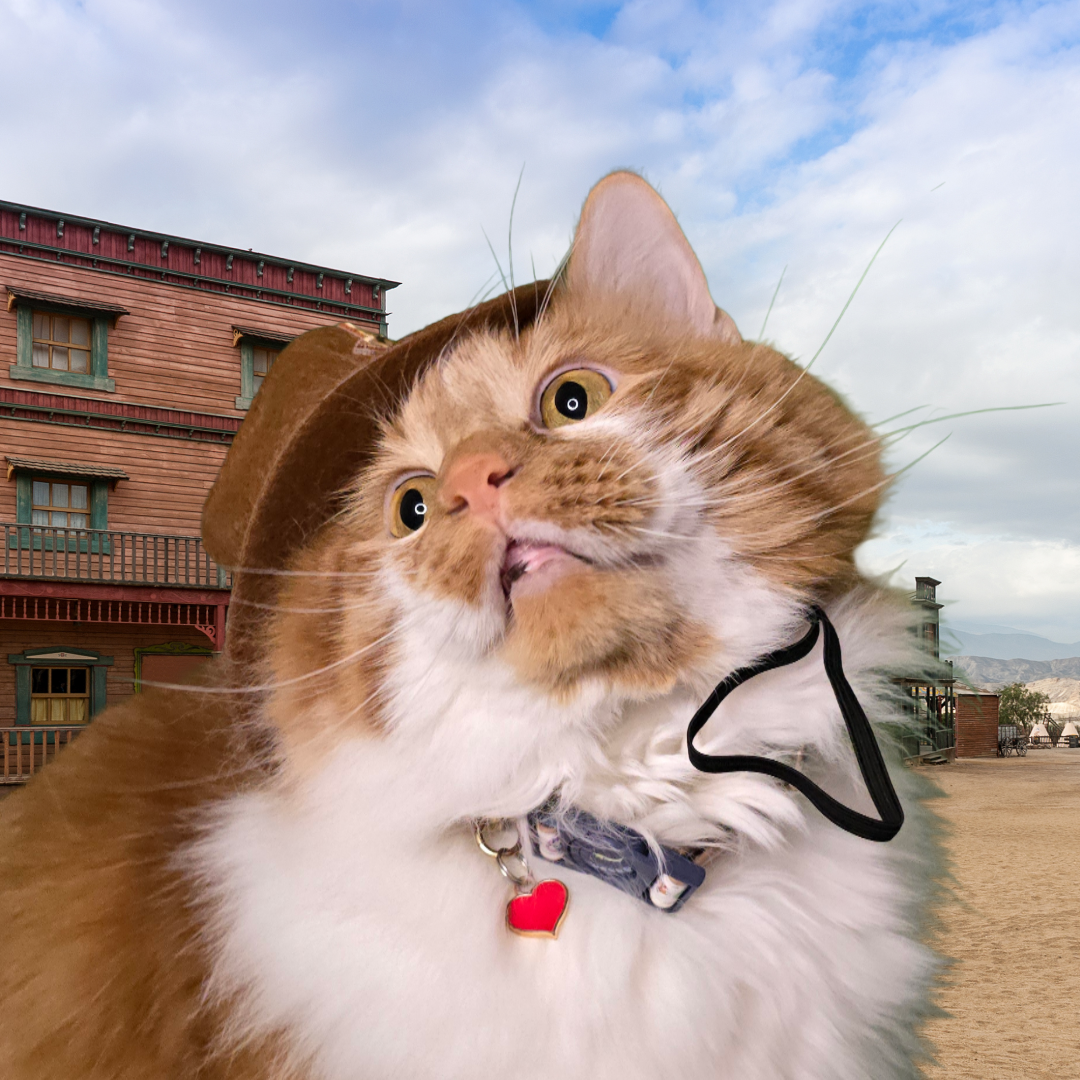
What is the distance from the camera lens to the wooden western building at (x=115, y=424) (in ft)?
45.3

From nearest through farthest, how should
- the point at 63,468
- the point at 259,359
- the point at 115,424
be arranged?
the point at 63,468 → the point at 115,424 → the point at 259,359

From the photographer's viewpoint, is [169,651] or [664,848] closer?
[664,848]

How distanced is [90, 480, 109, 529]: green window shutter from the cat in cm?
1437

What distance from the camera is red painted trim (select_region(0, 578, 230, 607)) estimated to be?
503 inches

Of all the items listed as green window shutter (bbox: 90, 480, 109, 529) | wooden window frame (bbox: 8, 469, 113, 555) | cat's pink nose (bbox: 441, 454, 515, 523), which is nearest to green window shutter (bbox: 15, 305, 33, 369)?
wooden window frame (bbox: 8, 469, 113, 555)

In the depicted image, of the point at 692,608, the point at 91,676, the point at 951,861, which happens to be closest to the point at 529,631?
the point at 692,608

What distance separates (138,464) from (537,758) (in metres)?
15.3

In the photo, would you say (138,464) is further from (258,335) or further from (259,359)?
(258,335)

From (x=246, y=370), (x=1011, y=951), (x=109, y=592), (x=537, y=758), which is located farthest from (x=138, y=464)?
(x=537, y=758)

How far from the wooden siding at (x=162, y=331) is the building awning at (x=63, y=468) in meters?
0.43

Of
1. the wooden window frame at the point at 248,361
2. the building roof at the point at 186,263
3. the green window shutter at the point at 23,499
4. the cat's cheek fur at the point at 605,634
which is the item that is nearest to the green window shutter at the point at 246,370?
the wooden window frame at the point at 248,361

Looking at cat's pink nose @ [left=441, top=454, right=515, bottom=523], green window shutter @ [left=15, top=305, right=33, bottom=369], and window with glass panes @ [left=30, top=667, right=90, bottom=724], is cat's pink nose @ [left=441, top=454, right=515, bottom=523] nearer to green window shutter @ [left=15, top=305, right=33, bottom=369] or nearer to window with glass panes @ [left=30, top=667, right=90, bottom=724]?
window with glass panes @ [left=30, top=667, right=90, bottom=724]

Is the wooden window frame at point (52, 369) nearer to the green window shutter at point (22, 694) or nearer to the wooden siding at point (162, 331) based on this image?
the wooden siding at point (162, 331)

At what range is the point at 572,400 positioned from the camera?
137 centimetres
